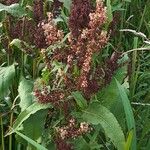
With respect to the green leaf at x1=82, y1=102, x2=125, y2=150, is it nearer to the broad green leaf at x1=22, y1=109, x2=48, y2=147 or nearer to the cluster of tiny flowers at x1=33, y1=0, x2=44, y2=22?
the broad green leaf at x1=22, y1=109, x2=48, y2=147

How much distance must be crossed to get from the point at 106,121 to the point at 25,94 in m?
0.44

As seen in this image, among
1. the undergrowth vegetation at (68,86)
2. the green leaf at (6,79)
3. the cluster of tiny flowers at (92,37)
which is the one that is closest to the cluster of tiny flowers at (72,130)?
the undergrowth vegetation at (68,86)

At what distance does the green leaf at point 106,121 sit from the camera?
168 centimetres

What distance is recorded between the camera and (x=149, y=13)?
3.21m

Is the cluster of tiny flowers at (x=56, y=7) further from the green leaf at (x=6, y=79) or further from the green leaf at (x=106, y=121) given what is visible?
the green leaf at (x=106, y=121)

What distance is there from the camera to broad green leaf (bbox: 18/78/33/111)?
196 centimetres

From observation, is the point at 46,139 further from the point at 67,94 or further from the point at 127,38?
the point at 127,38

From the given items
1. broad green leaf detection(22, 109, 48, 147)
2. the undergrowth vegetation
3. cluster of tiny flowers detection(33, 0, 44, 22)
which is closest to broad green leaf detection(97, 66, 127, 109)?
the undergrowth vegetation

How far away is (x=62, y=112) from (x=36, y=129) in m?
0.13

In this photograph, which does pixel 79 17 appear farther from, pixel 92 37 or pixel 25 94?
pixel 25 94

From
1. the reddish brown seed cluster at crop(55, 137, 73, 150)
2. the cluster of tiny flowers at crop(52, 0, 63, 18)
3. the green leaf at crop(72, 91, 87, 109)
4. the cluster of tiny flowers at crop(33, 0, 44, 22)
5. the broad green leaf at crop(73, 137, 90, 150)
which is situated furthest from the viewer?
the cluster of tiny flowers at crop(52, 0, 63, 18)

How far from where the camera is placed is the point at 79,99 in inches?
69.8

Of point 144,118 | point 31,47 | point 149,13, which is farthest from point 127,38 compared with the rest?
point 31,47

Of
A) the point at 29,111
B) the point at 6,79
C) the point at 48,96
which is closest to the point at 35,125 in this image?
the point at 29,111
